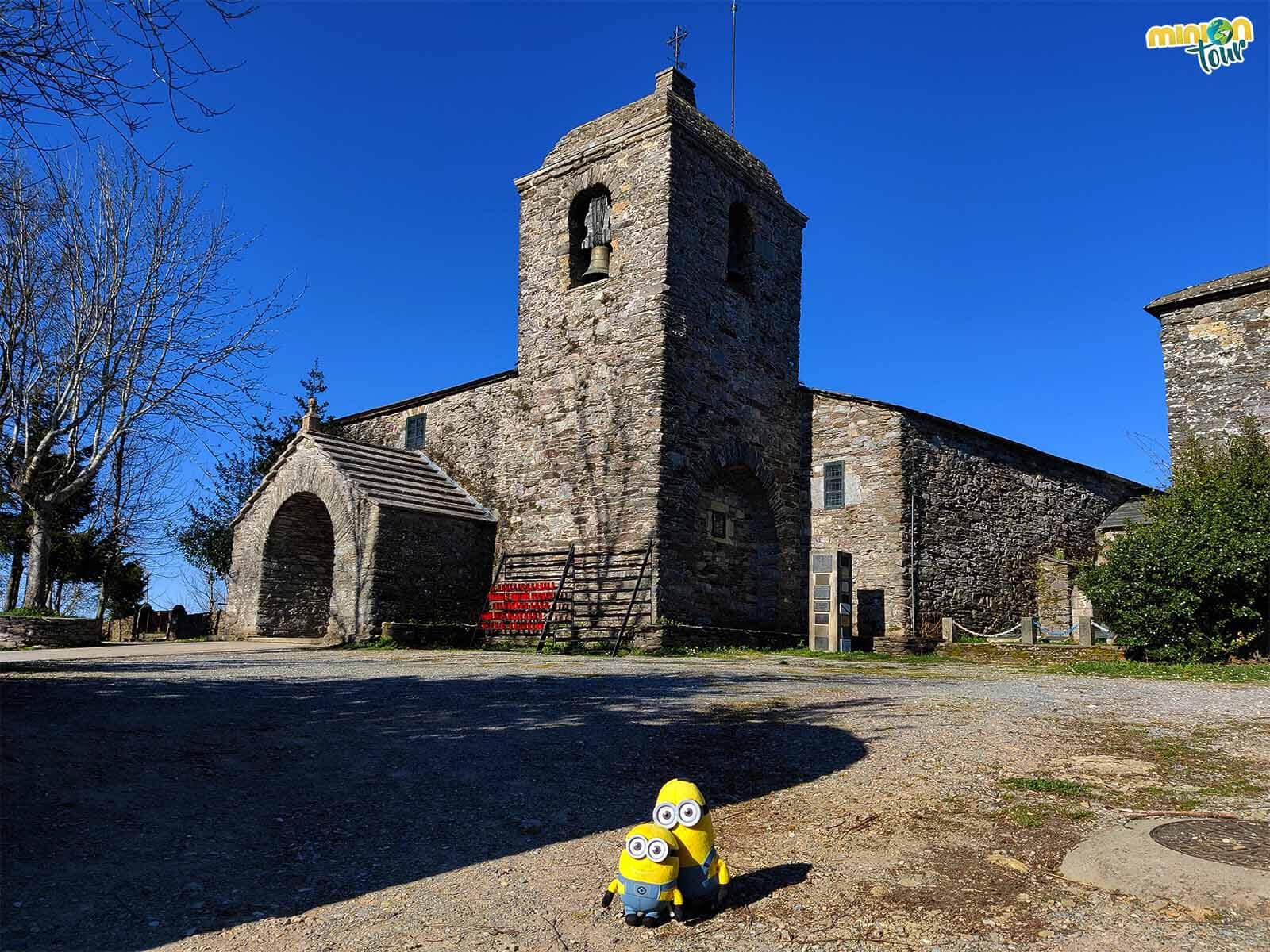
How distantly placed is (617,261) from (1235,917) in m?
14.9

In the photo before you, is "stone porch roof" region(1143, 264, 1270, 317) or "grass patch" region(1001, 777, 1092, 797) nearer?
"grass patch" region(1001, 777, 1092, 797)

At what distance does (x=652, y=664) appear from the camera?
11.6 m

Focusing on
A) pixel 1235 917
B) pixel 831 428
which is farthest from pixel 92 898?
pixel 831 428

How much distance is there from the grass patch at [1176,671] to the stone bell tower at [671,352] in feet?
20.7

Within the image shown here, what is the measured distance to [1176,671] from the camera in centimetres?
1084

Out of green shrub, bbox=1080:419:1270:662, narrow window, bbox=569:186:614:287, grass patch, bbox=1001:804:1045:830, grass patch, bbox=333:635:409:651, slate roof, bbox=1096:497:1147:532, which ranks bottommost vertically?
grass patch, bbox=333:635:409:651

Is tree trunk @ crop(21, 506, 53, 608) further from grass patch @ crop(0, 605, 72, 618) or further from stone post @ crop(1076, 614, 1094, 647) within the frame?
stone post @ crop(1076, 614, 1094, 647)

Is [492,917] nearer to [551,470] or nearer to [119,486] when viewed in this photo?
[551,470]

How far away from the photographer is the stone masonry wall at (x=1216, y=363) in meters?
15.3

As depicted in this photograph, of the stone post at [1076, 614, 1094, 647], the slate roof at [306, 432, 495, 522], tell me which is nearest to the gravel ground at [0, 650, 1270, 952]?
the stone post at [1076, 614, 1094, 647]

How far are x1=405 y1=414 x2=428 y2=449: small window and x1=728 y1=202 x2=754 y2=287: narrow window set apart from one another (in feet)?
27.9

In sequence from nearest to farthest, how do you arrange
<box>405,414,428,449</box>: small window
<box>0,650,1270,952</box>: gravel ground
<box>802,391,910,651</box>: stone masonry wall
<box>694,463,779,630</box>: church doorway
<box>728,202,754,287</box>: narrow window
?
<box>0,650,1270,952</box>: gravel ground < <box>694,463,779,630</box>: church doorway < <box>802,391,910,651</box>: stone masonry wall < <box>728,202,754,287</box>: narrow window < <box>405,414,428,449</box>: small window

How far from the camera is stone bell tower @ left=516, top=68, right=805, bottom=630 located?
1552cm

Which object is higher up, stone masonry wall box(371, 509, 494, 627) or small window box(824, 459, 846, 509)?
small window box(824, 459, 846, 509)
